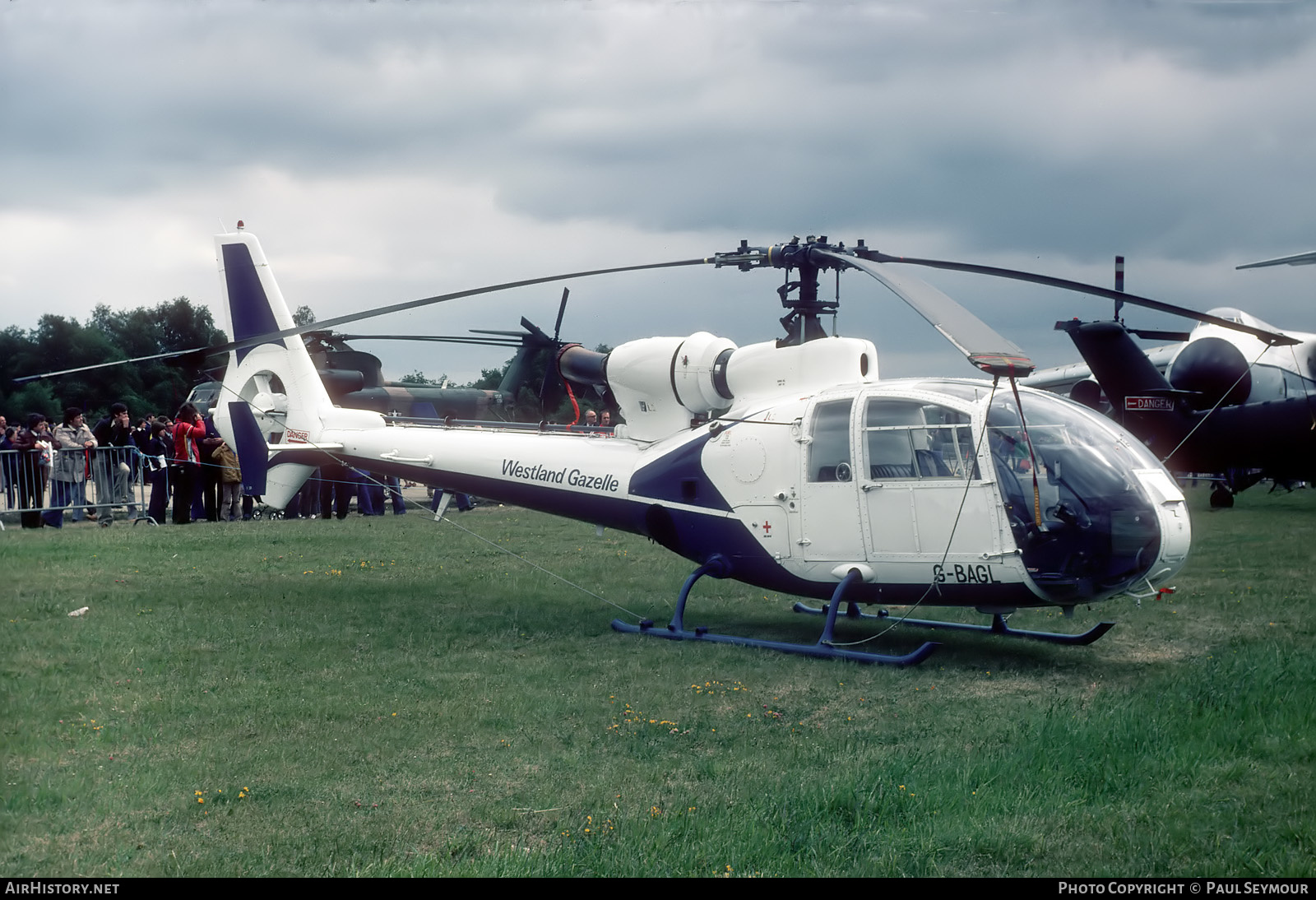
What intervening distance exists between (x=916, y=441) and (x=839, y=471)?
2.05 ft

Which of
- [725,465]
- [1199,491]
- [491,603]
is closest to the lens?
[725,465]

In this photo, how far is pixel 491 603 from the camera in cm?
1020

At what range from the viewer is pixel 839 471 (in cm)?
813

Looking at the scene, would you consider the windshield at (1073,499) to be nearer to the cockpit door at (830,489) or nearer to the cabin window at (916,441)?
the cabin window at (916,441)

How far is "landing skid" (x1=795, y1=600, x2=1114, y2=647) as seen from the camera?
809 centimetres

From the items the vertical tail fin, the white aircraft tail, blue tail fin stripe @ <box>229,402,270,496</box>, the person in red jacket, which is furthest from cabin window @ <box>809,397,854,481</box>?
the person in red jacket

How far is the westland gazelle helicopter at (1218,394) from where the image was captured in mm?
16016

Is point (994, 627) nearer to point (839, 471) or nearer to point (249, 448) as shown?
point (839, 471)

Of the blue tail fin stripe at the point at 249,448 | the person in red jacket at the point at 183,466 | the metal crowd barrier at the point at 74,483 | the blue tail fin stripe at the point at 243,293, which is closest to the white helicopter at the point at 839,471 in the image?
the blue tail fin stripe at the point at 249,448

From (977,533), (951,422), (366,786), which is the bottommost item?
(366,786)

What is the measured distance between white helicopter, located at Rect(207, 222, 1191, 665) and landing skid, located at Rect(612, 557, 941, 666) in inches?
0.9
